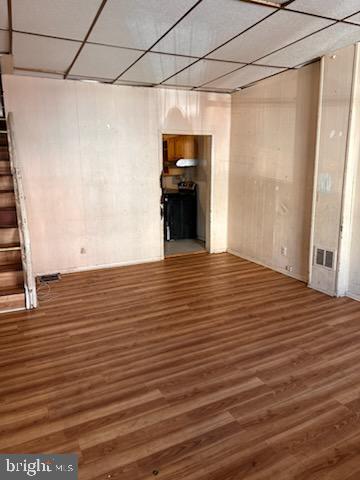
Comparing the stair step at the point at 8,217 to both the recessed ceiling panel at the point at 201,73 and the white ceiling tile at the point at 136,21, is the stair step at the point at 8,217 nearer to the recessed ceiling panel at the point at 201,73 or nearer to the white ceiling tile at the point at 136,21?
the white ceiling tile at the point at 136,21

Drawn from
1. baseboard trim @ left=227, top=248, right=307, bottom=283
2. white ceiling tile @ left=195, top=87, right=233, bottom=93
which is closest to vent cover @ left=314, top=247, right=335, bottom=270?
baseboard trim @ left=227, top=248, right=307, bottom=283

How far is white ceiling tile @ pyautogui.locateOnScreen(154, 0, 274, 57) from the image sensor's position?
8.99ft

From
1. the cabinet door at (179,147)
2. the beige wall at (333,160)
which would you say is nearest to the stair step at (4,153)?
the cabinet door at (179,147)

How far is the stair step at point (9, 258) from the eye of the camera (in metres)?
4.36

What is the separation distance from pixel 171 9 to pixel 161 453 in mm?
3157

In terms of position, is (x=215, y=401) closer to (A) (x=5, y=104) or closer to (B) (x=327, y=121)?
(B) (x=327, y=121)

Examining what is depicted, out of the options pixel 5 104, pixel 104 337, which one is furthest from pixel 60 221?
pixel 104 337

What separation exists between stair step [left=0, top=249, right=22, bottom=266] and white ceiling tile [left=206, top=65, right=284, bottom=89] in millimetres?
3754

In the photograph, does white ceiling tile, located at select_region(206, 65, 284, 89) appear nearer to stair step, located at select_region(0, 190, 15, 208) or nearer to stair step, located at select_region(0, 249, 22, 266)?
stair step, located at select_region(0, 190, 15, 208)

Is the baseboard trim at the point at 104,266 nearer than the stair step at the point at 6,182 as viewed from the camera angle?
No

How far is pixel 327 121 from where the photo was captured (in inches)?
163

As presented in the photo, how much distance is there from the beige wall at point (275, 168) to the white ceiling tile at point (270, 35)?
1.04 m

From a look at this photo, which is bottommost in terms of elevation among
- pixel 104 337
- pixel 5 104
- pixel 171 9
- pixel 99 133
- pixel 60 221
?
pixel 104 337

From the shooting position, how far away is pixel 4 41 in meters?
3.48
